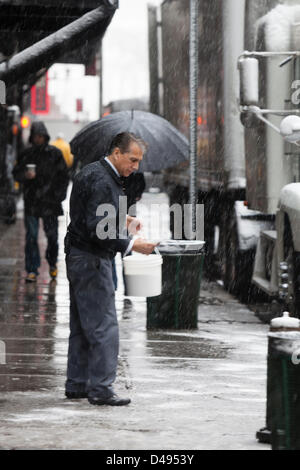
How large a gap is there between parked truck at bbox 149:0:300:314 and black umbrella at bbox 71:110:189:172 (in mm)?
797

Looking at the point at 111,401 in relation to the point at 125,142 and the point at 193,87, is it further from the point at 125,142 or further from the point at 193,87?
the point at 193,87

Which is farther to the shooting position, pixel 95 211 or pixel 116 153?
pixel 116 153

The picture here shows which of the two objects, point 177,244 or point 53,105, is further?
point 53,105

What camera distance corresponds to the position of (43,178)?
1421cm

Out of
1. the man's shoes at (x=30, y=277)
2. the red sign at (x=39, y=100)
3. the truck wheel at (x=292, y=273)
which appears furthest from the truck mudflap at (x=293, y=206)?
the red sign at (x=39, y=100)

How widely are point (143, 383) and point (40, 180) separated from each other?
20.8 feet

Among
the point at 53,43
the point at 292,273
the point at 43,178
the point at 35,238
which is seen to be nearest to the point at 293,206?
the point at 292,273

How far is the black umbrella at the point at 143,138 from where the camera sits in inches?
467

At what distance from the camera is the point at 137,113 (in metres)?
12.2

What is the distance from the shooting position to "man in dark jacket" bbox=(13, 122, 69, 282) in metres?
14.2

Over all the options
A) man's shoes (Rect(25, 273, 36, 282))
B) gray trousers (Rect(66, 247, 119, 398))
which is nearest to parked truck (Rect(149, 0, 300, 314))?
man's shoes (Rect(25, 273, 36, 282))

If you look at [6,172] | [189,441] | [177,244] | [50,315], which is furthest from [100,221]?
[6,172]

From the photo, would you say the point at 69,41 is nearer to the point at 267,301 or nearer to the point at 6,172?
the point at 267,301
